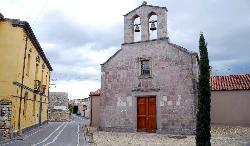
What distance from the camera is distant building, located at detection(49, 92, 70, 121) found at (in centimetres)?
3784

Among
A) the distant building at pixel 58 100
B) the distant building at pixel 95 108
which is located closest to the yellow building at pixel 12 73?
the distant building at pixel 95 108

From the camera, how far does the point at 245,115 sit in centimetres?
2264

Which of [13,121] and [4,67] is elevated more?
[4,67]

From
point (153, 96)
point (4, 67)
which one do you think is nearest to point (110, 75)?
point (153, 96)

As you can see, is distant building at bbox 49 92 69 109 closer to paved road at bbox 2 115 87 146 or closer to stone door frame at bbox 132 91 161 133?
paved road at bbox 2 115 87 146

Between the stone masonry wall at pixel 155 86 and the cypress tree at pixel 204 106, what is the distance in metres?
A: 6.85

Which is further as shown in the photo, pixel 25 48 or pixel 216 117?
pixel 216 117

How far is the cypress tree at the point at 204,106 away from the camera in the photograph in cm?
1005

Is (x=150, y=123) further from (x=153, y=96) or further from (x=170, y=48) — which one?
(x=170, y=48)

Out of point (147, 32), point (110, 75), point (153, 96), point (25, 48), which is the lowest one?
point (153, 96)

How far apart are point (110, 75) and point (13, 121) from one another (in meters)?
7.53

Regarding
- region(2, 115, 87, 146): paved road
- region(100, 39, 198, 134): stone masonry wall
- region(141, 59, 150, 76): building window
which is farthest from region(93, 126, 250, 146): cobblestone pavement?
region(141, 59, 150, 76): building window

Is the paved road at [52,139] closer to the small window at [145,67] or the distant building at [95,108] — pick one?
the small window at [145,67]

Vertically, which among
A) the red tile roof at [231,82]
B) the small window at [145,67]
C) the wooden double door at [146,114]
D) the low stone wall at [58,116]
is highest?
the small window at [145,67]
